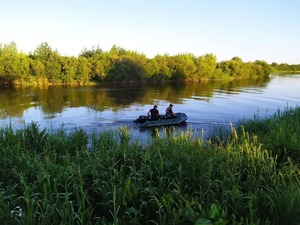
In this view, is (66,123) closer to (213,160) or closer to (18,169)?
(18,169)

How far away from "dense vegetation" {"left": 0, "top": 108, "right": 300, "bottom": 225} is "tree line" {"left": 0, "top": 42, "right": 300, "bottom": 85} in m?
52.3

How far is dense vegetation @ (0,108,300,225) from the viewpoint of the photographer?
4.72m

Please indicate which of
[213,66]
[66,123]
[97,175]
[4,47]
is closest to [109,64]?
[4,47]

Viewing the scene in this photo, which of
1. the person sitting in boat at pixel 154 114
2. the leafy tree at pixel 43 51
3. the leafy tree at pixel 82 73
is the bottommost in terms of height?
the person sitting in boat at pixel 154 114

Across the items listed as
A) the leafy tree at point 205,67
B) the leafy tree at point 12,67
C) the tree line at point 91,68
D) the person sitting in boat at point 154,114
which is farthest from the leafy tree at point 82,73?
the person sitting in boat at point 154,114

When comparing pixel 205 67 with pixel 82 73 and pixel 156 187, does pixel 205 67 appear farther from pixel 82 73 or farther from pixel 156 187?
pixel 156 187

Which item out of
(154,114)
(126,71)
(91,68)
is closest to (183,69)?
(126,71)

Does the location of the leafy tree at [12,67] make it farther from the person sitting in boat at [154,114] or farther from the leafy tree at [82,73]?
the person sitting in boat at [154,114]

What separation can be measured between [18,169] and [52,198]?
8.40 ft

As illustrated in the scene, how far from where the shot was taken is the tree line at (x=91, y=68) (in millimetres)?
56750

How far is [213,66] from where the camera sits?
288ft

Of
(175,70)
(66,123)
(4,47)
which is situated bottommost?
(66,123)

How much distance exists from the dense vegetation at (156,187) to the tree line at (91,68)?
52266 millimetres

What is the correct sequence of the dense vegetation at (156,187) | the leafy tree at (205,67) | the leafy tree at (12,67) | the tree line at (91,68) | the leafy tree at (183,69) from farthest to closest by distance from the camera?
the leafy tree at (205,67) → the leafy tree at (183,69) → the tree line at (91,68) → the leafy tree at (12,67) → the dense vegetation at (156,187)
